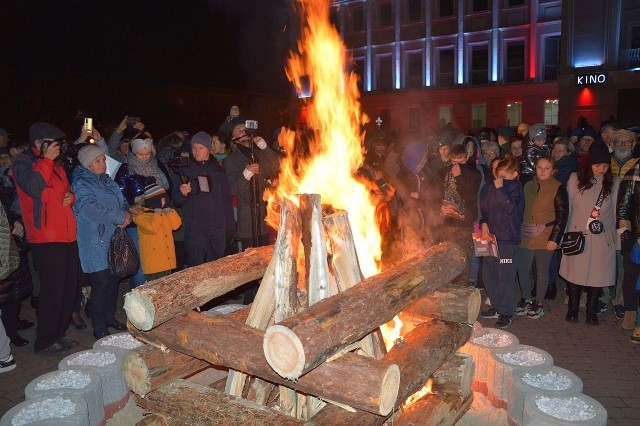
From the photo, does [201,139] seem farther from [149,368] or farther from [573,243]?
[573,243]

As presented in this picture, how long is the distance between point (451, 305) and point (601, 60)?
2601cm

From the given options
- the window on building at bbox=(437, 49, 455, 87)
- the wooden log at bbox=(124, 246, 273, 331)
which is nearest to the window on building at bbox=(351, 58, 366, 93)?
the window on building at bbox=(437, 49, 455, 87)

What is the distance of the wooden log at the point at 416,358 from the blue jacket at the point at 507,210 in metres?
2.36

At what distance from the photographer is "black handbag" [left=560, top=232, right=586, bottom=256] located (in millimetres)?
6352

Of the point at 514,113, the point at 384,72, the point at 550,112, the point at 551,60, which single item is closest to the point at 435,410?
the point at 550,112

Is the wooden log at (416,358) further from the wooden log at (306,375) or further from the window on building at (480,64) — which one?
the window on building at (480,64)

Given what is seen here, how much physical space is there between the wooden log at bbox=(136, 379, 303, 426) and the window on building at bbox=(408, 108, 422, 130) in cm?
3348

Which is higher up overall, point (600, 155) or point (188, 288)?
point (600, 155)

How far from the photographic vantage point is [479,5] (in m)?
32.8

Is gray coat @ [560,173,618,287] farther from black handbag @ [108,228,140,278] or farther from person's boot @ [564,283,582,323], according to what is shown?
black handbag @ [108,228,140,278]

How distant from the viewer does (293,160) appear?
478cm

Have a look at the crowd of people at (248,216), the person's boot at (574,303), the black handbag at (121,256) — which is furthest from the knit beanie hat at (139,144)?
the person's boot at (574,303)

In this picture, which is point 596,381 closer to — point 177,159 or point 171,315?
point 171,315

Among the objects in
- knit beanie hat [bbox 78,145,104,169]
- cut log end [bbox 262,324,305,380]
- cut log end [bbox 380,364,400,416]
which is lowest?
cut log end [bbox 380,364,400,416]
